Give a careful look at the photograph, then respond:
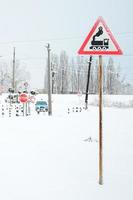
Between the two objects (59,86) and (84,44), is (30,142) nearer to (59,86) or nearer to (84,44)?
(84,44)

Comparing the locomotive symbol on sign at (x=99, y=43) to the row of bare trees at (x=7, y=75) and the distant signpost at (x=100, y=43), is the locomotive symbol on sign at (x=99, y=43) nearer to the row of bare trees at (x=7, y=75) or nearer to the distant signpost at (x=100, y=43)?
the distant signpost at (x=100, y=43)

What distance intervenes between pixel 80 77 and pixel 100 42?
137081mm

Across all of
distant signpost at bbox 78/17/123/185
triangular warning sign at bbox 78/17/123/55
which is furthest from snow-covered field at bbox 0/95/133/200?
triangular warning sign at bbox 78/17/123/55

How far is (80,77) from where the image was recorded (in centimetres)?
14488

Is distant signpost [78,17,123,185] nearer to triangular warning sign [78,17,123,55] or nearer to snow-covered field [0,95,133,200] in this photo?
triangular warning sign [78,17,123,55]

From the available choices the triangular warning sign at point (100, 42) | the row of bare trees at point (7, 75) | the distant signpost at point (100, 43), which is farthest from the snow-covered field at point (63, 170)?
the row of bare trees at point (7, 75)

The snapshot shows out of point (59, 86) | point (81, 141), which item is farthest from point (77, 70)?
point (81, 141)

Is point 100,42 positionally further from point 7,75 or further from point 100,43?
point 7,75

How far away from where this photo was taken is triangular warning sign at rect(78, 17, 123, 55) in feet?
26.2

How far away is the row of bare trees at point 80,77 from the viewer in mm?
134250

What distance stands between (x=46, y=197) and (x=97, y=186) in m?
1.28

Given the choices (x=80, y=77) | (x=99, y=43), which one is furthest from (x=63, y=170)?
(x=80, y=77)

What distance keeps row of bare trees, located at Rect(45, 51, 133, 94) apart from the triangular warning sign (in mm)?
123105

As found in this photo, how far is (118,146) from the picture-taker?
13.3 meters
